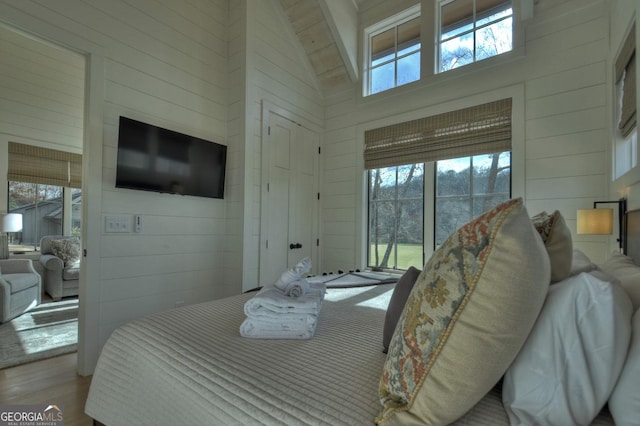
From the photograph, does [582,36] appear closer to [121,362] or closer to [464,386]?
[464,386]

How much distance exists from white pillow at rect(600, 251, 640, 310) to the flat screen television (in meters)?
2.89

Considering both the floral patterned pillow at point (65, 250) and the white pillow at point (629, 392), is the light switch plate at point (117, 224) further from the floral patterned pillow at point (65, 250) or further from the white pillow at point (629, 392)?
the white pillow at point (629, 392)

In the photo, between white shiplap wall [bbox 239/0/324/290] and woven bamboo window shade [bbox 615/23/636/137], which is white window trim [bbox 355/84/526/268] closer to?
woven bamboo window shade [bbox 615/23/636/137]

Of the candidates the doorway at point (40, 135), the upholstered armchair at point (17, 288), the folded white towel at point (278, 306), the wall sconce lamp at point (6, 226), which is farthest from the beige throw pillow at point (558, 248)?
the wall sconce lamp at point (6, 226)

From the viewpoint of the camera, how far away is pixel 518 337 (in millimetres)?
667

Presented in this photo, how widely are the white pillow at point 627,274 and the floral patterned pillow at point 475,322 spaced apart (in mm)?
367

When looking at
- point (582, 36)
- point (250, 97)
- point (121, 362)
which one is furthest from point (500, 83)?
point (121, 362)

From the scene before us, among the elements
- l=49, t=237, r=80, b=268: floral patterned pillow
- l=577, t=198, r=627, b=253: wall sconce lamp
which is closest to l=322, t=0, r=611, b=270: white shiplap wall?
l=577, t=198, r=627, b=253: wall sconce lamp

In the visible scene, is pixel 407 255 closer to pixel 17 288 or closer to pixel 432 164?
pixel 432 164

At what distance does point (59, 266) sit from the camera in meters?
4.22

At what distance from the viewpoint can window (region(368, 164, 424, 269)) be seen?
11.3 ft

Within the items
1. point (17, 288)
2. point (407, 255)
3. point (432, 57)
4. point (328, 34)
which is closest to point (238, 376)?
point (407, 255)

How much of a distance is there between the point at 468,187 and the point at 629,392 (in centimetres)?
270

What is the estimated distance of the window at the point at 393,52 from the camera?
3.47 metres
